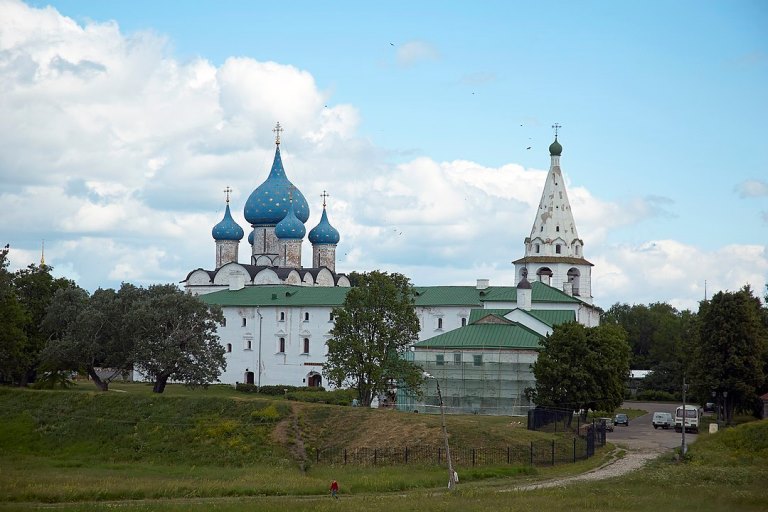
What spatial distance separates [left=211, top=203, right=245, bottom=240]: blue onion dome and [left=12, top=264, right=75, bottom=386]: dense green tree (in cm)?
2695

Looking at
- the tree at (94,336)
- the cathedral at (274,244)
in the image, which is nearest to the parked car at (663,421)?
the tree at (94,336)

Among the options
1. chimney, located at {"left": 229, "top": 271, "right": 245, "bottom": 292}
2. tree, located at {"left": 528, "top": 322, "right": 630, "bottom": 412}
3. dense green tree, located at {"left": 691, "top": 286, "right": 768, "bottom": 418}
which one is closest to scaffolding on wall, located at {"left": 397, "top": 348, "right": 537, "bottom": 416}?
tree, located at {"left": 528, "top": 322, "right": 630, "bottom": 412}

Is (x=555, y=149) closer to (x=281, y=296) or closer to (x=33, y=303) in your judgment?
(x=281, y=296)

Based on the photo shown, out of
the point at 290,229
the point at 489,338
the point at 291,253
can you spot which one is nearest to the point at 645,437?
the point at 489,338

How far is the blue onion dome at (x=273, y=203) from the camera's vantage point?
91125 millimetres

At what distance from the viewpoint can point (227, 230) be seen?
91.2 metres

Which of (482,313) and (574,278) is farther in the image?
(574,278)

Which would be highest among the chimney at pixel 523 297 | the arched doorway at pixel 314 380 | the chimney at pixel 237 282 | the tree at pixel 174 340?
the chimney at pixel 237 282

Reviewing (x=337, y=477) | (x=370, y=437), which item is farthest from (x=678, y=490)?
(x=370, y=437)

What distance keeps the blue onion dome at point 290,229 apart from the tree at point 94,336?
32.1m

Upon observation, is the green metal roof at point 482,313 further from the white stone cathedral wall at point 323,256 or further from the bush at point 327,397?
the white stone cathedral wall at point 323,256

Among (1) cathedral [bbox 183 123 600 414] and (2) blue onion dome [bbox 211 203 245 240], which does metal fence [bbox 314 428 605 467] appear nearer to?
(1) cathedral [bbox 183 123 600 414]

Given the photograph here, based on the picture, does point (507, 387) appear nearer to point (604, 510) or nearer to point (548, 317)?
point (548, 317)

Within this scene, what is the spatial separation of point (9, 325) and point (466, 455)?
24780 millimetres
